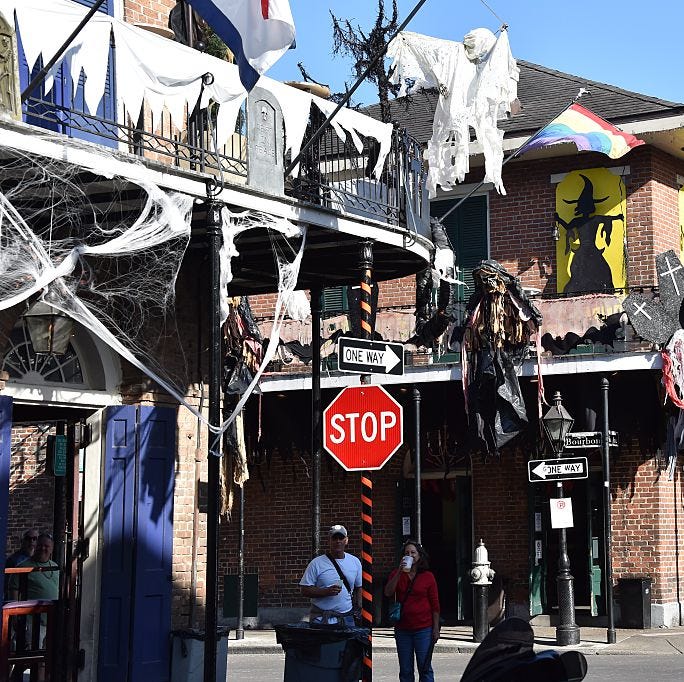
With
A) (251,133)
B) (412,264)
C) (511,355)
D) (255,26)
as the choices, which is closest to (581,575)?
A: (511,355)

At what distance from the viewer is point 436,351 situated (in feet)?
74.3

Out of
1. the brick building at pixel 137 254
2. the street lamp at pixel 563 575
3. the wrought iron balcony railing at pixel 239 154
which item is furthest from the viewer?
the street lamp at pixel 563 575

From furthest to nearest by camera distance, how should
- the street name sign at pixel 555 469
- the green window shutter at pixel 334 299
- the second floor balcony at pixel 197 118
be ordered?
the green window shutter at pixel 334 299
the street name sign at pixel 555 469
the second floor balcony at pixel 197 118

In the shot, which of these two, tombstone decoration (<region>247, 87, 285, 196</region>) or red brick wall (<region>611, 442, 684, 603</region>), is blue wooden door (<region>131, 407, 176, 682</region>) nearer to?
tombstone decoration (<region>247, 87, 285, 196</region>)

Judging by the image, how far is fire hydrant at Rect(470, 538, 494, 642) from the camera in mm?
20750

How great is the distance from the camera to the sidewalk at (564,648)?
1895 centimetres

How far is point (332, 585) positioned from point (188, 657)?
1.76 meters

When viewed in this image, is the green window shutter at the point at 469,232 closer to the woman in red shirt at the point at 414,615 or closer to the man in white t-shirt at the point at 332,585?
the man in white t-shirt at the point at 332,585

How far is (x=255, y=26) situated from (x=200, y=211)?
197 cm

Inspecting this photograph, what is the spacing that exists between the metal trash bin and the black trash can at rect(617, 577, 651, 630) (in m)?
10.2

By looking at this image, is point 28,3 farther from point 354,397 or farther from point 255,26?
point 354,397

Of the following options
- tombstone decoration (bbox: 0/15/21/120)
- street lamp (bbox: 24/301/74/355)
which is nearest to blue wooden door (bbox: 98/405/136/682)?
street lamp (bbox: 24/301/74/355)

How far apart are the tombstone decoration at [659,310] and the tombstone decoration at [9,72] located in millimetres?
12968

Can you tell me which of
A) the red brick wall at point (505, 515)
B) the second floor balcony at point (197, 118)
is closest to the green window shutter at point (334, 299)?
the red brick wall at point (505, 515)
